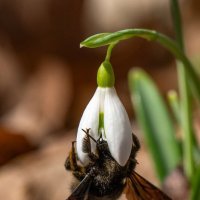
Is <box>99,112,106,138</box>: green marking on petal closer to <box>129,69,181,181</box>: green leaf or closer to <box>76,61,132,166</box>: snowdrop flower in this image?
<box>76,61,132,166</box>: snowdrop flower

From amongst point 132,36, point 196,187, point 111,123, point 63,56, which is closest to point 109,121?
point 111,123

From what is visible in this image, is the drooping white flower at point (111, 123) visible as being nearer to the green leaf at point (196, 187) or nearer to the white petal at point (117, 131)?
the white petal at point (117, 131)

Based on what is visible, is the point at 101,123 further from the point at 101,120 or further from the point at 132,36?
the point at 132,36

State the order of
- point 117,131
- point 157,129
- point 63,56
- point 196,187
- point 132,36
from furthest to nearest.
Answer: point 63,56, point 157,129, point 196,187, point 132,36, point 117,131

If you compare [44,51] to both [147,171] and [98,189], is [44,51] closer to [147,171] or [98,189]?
[147,171]

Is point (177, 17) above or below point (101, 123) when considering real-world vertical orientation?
above

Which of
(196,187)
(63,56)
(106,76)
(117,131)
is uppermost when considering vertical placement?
(106,76)

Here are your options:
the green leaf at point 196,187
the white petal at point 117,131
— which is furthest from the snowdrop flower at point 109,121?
the green leaf at point 196,187
